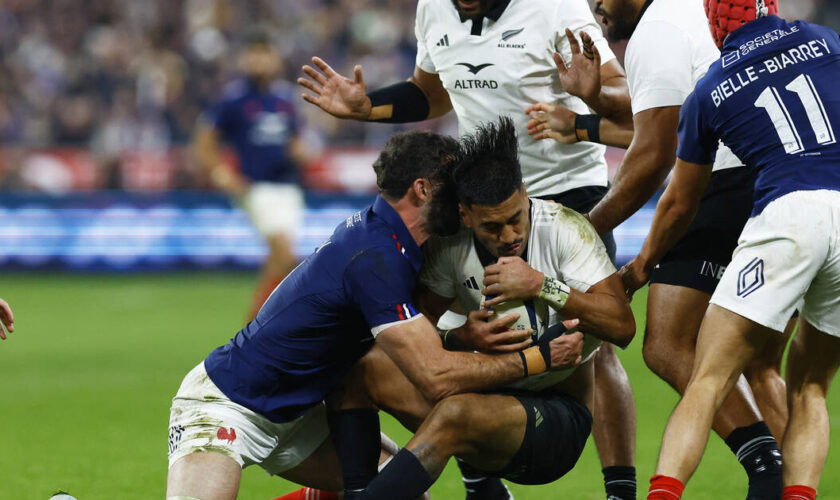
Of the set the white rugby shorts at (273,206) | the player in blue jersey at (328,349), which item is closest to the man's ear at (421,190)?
the player in blue jersey at (328,349)

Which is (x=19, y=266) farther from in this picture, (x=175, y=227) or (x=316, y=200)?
(x=316, y=200)

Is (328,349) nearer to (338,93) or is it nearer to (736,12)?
(338,93)

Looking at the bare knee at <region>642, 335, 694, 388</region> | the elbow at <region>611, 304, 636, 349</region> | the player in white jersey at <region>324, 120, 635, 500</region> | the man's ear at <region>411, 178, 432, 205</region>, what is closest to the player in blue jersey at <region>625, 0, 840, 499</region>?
the elbow at <region>611, 304, 636, 349</region>

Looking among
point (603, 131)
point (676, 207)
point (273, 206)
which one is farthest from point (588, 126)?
point (273, 206)

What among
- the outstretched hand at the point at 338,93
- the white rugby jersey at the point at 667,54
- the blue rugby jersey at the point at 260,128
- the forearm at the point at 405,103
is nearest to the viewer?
the white rugby jersey at the point at 667,54

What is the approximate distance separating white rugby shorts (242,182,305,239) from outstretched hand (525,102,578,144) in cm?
668

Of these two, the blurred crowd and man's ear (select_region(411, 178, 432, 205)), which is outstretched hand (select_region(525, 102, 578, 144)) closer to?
man's ear (select_region(411, 178, 432, 205))

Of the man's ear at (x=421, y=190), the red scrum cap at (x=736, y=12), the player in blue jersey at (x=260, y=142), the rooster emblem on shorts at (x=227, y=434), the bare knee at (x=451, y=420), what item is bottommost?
the player in blue jersey at (x=260, y=142)

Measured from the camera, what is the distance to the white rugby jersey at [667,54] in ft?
15.6

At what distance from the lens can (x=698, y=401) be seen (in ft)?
13.5

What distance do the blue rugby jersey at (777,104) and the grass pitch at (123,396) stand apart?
1.88 m

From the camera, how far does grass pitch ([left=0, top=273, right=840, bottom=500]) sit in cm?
580

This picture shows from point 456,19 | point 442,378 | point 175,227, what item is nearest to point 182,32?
point 175,227

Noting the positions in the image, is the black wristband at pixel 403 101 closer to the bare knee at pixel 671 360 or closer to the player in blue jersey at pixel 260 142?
the bare knee at pixel 671 360
